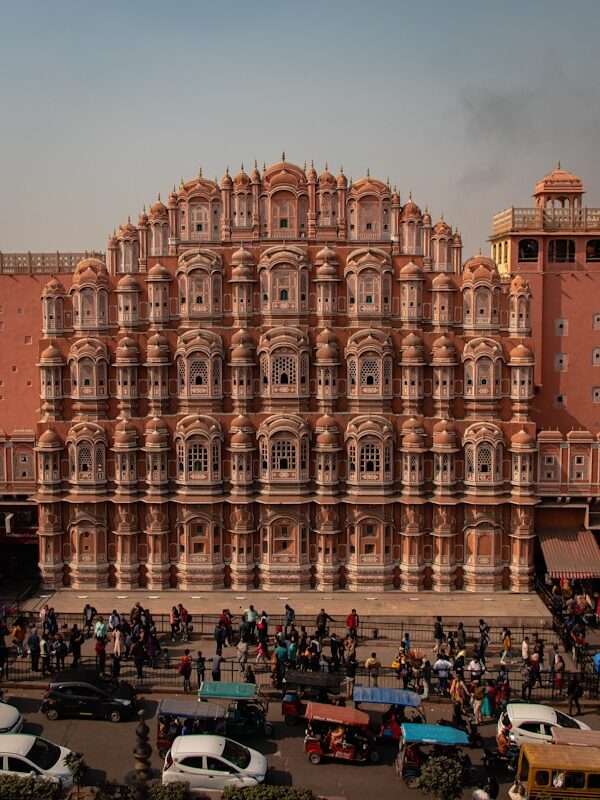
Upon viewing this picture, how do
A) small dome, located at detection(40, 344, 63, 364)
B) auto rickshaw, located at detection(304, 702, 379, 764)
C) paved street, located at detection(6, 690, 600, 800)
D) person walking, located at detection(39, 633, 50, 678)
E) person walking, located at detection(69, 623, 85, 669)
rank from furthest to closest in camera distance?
small dome, located at detection(40, 344, 63, 364), person walking, located at detection(69, 623, 85, 669), person walking, located at detection(39, 633, 50, 678), auto rickshaw, located at detection(304, 702, 379, 764), paved street, located at detection(6, 690, 600, 800)

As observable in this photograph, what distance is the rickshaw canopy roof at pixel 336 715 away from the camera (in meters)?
32.1

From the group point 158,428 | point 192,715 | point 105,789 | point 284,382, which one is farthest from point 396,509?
point 105,789

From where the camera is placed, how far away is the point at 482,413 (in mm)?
51688

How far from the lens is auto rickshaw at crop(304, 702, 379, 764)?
3206cm

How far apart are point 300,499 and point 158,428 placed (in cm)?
835

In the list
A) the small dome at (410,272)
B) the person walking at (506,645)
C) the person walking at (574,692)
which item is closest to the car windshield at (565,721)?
the person walking at (574,692)

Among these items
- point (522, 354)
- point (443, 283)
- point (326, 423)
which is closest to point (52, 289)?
point (326, 423)

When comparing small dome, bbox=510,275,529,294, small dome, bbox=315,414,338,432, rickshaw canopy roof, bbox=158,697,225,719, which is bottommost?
rickshaw canopy roof, bbox=158,697,225,719

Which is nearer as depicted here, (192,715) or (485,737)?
(192,715)

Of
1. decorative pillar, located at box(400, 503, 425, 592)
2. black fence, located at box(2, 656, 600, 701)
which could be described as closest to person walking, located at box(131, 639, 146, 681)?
black fence, located at box(2, 656, 600, 701)

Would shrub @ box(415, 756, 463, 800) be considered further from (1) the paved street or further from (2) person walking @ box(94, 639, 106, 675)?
(2) person walking @ box(94, 639, 106, 675)

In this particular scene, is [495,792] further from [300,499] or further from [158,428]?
[158,428]

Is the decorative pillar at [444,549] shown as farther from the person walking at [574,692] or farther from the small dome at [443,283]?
the person walking at [574,692]

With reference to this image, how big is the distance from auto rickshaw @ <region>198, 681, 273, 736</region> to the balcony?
35.4 m
